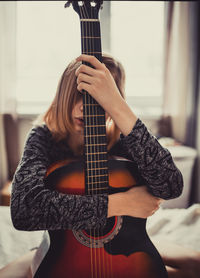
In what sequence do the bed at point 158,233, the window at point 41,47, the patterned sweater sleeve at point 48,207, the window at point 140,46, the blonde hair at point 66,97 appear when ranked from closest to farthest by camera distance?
the patterned sweater sleeve at point 48,207
the blonde hair at point 66,97
the bed at point 158,233
the window at point 41,47
the window at point 140,46

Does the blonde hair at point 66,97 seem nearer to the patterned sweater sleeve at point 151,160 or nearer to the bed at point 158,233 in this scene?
the patterned sweater sleeve at point 151,160

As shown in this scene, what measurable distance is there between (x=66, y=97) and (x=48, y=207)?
370 mm

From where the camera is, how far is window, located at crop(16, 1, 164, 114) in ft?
7.77

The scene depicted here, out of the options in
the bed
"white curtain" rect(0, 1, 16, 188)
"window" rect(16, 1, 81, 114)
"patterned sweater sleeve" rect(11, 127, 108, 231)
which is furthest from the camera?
"window" rect(16, 1, 81, 114)

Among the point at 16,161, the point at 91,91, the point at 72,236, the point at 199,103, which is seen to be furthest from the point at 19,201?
the point at 199,103

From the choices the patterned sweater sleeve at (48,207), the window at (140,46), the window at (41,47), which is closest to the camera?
the patterned sweater sleeve at (48,207)

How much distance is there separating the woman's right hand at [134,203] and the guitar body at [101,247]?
1.2 inches

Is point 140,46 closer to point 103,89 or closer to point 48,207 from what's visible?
point 103,89

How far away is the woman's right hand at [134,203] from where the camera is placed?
2.48ft

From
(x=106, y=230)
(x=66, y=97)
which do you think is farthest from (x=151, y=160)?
(x=66, y=97)

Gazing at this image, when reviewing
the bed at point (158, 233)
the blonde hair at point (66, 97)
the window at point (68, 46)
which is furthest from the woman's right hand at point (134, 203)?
the window at point (68, 46)

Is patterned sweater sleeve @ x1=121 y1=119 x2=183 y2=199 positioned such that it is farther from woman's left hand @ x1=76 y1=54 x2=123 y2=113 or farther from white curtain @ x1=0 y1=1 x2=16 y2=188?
white curtain @ x1=0 y1=1 x2=16 y2=188

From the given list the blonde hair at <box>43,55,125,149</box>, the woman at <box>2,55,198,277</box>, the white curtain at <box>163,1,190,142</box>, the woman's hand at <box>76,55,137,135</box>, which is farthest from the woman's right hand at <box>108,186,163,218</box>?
the white curtain at <box>163,1,190,142</box>

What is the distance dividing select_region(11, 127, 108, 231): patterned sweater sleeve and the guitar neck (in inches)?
2.1
